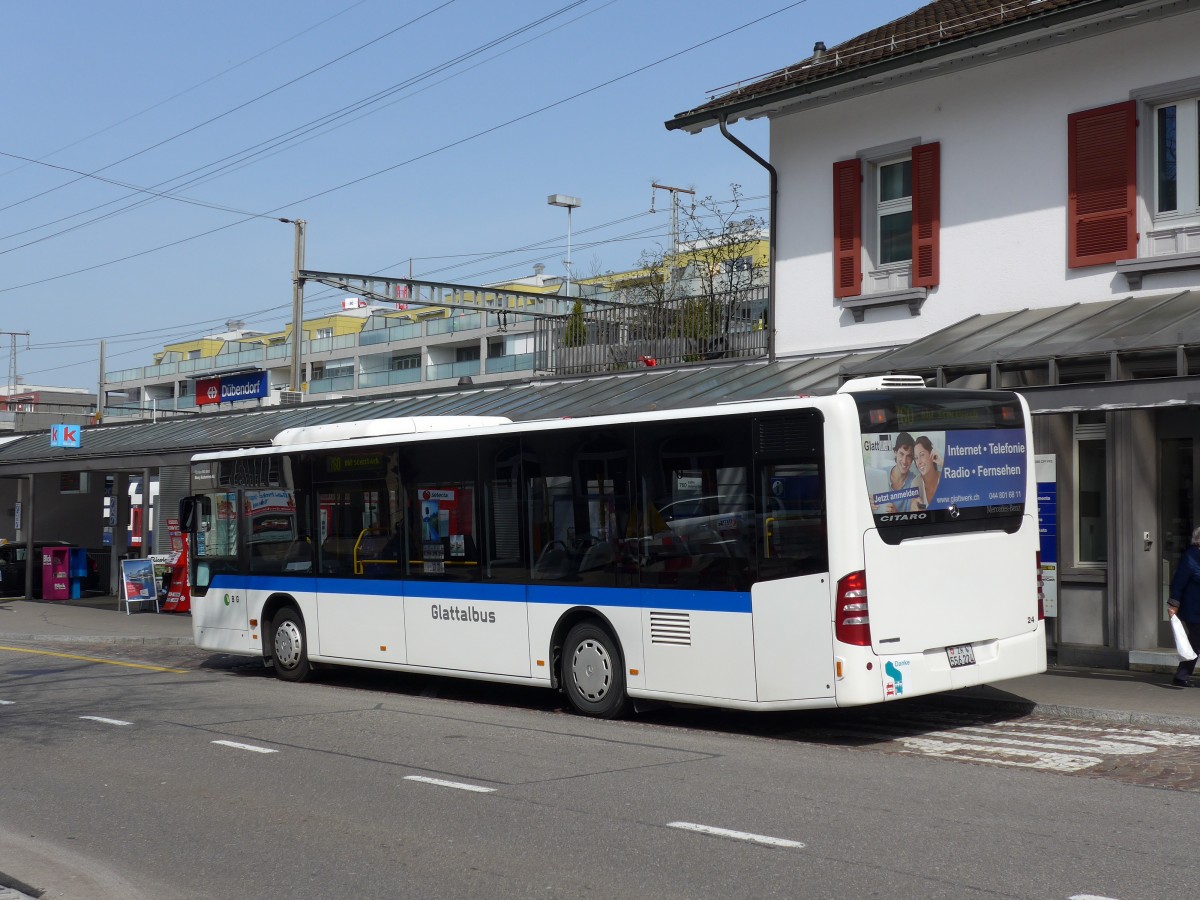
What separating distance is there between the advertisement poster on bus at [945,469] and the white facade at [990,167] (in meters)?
4.62

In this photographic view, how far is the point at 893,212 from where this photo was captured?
1794 centimetres

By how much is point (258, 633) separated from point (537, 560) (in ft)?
17.3

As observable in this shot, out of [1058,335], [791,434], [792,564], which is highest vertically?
[1058,335]

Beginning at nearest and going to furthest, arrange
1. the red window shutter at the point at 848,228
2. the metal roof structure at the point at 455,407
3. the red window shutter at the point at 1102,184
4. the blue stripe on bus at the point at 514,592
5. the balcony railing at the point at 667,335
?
1. the blue stripe on bus at the point at 514,592
2. the red window shutter at the point at 1102,184
3. the metal roof structure at the point at 455,407
4. the red window shutter at the point at 848,228
5. the balcony railing at the point at 667,335

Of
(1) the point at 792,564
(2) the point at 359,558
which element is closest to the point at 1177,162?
(1) the point at 792,564

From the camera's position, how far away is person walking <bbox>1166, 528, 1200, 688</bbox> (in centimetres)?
1317

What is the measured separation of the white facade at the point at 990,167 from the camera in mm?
15289

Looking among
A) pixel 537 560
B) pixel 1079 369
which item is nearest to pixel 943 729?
pixel 537 560

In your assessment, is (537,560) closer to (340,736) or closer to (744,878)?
(340,736)

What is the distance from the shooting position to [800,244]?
18.9 metres

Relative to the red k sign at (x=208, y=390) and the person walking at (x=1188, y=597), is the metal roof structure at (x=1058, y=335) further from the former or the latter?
the red k sign at (x=208, y=390)

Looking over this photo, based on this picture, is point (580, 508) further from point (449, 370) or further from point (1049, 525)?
point (449, 370)

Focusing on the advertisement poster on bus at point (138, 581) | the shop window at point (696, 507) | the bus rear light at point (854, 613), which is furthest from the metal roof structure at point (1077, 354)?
Answer: the advertisement poster on bus at point (138, 581)

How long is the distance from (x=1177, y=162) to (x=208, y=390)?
27906 millimetres
